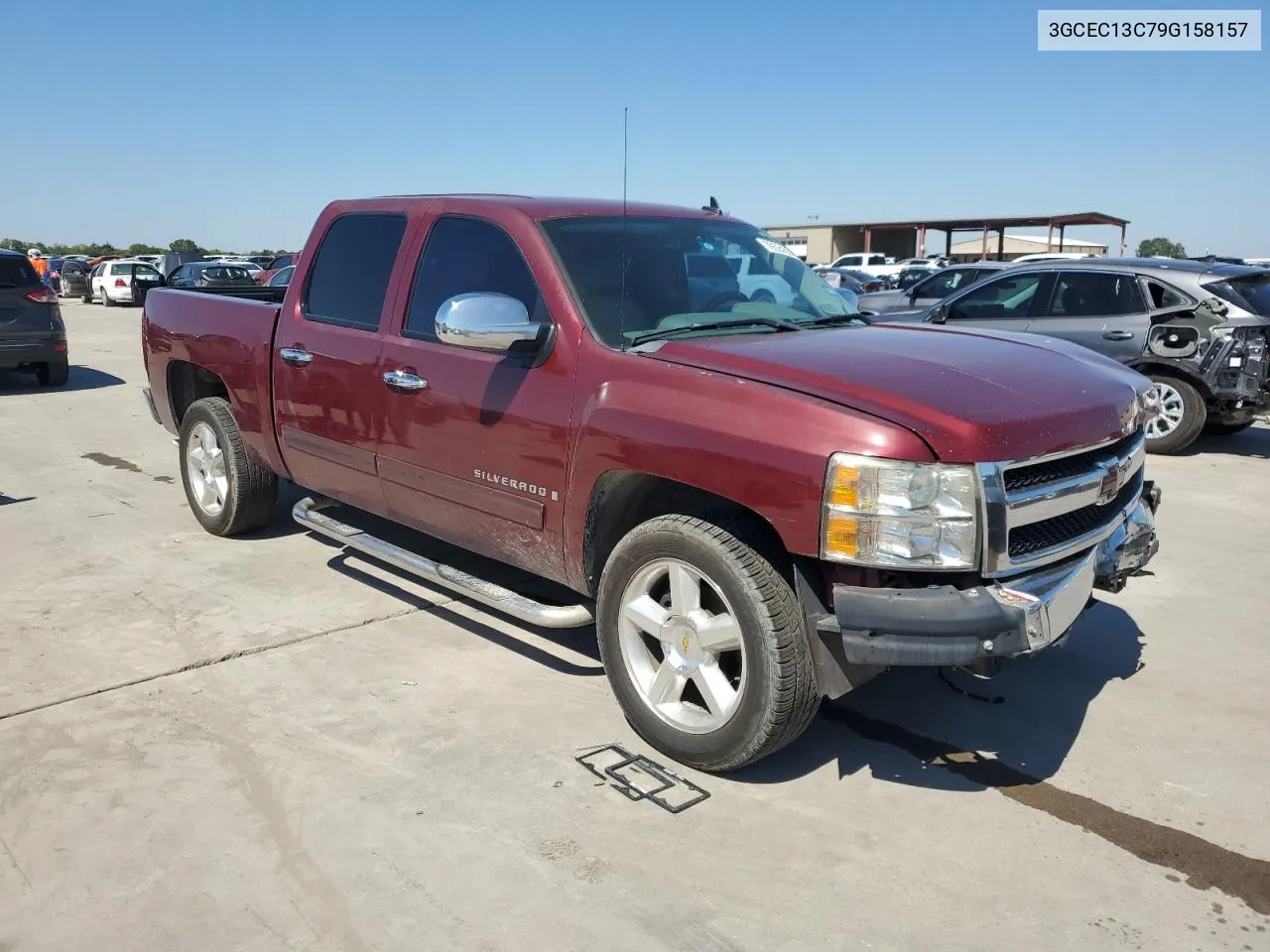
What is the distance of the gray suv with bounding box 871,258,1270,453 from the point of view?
28.8 feet

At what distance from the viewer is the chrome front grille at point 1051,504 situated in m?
2.94

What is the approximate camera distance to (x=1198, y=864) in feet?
9.87

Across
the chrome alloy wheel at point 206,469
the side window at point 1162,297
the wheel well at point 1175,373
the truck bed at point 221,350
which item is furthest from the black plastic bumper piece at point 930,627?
the side window at point 1162,297

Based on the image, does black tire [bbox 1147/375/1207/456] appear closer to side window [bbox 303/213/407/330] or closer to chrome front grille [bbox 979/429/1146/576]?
chrome front grille [bbox 979/429/1146/576]

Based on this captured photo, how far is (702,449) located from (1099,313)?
25.1 ft

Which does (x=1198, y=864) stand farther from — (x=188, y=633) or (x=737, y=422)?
(x=188, y=633)

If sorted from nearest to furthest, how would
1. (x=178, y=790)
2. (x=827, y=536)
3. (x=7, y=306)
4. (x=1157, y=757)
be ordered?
(x=827, y=536)
(x=178, y=790)
(x=1157, y=757)
(x=7, y=306)

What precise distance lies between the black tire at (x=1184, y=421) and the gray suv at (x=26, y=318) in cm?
1286

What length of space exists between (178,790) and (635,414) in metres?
1.98

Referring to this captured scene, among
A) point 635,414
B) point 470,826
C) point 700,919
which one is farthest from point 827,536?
point 470,826

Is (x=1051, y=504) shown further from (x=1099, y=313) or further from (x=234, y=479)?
(x=1099, y=313)

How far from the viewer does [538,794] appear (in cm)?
338

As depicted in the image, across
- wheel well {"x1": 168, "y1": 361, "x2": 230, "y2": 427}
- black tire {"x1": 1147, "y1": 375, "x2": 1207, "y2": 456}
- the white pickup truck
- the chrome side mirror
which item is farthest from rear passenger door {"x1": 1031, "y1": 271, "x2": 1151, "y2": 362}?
the white pickup truck

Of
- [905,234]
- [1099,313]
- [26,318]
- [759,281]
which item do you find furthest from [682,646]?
[905,234]
